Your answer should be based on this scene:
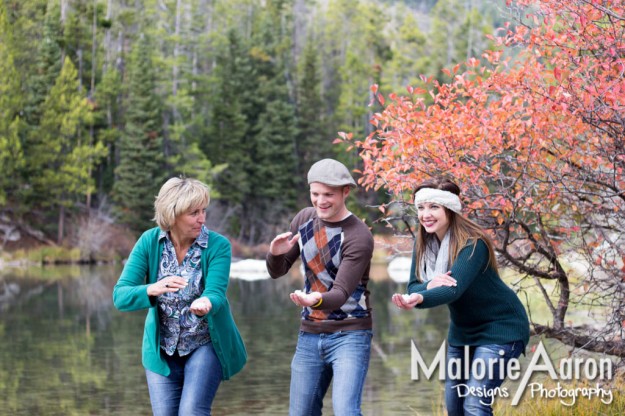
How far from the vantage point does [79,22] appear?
50.9 metres

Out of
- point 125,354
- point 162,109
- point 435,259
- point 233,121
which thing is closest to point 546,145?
point 435,259

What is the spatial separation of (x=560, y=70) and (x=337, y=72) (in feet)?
208

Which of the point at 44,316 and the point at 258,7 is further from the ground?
the point at 258,7

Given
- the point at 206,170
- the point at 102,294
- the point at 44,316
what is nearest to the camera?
the point at 44,316

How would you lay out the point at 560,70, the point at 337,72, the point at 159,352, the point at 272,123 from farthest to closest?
the point at 337,72, the point at 272,123, the point at 560,70, the point at 159,352

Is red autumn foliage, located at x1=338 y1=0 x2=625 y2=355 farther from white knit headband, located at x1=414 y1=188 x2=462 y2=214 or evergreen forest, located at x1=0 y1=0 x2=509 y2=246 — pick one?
evergreen forest, located at x1=0 y1=0 x2=509 y2=246

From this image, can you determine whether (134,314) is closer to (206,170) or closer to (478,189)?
(478,189)

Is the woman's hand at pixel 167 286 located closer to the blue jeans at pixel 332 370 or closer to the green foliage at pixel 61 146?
the blue jeans at pixel 332 370

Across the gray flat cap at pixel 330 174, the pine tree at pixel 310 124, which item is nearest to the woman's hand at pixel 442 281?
the gray flat cap at pixel 330 174

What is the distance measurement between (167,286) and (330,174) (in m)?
1.03

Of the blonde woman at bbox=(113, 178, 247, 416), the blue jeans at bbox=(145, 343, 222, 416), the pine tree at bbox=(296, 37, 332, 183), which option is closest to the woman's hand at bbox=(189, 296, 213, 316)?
the blonde woman at bbox=(113, 178, 247, 416)

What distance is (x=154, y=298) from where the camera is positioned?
17.4ft

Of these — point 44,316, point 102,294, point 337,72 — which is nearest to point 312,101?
point 337,72

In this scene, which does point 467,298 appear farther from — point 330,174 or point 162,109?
point 162,109
